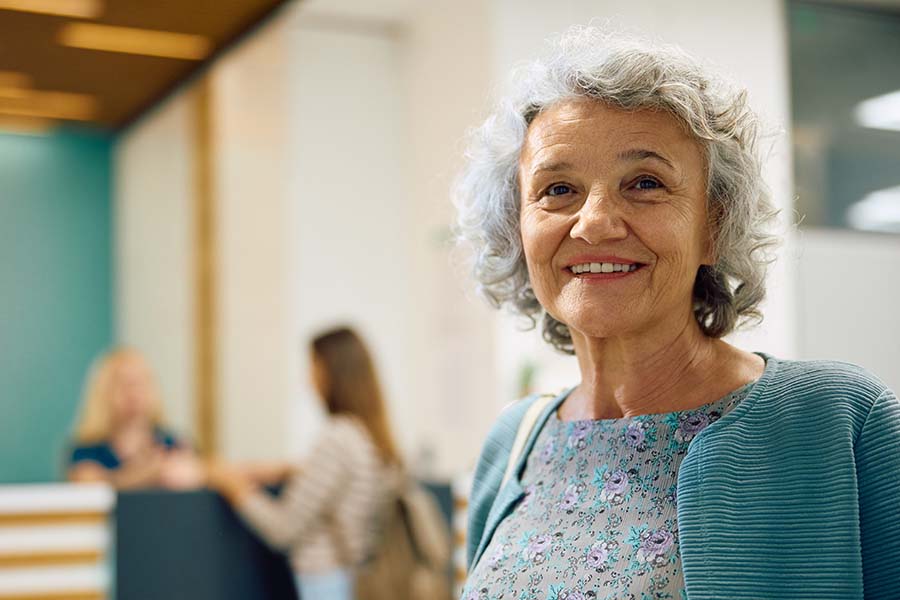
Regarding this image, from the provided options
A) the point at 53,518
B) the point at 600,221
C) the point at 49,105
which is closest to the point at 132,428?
the point at 53,518

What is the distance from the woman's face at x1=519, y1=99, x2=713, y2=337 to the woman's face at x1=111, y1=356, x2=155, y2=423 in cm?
464

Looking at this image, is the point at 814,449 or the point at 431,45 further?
the point at 431,45

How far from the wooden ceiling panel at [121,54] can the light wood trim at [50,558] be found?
3244 millimetres

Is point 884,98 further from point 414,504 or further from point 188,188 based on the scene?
point 188,188

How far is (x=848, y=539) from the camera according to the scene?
4.02ft

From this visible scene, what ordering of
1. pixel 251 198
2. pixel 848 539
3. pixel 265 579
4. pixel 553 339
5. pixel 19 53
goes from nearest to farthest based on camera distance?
pixel 848 539 < pixel 553 339 < pixel 265 579 < pixel 19 53 < pixel 251 198

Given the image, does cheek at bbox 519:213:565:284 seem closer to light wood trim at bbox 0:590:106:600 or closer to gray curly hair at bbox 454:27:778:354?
gray curly hair at bbox 454:27:778:354

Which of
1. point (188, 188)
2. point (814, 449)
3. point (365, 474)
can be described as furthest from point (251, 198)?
point (814, 449)

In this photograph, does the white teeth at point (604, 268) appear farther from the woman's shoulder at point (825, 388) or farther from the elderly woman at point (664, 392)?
the woman's shoulder at point (825, 388)

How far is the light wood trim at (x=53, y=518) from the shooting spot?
4.16m

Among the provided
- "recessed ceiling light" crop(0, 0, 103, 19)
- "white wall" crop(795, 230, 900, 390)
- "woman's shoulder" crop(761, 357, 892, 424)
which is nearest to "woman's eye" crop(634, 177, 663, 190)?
"woman's shoulder" crop(761, 357, 892, 424)

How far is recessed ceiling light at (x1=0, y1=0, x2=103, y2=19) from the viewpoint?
6137mm

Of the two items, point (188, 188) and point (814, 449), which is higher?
point (188, 188)

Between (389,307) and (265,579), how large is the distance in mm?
3683
